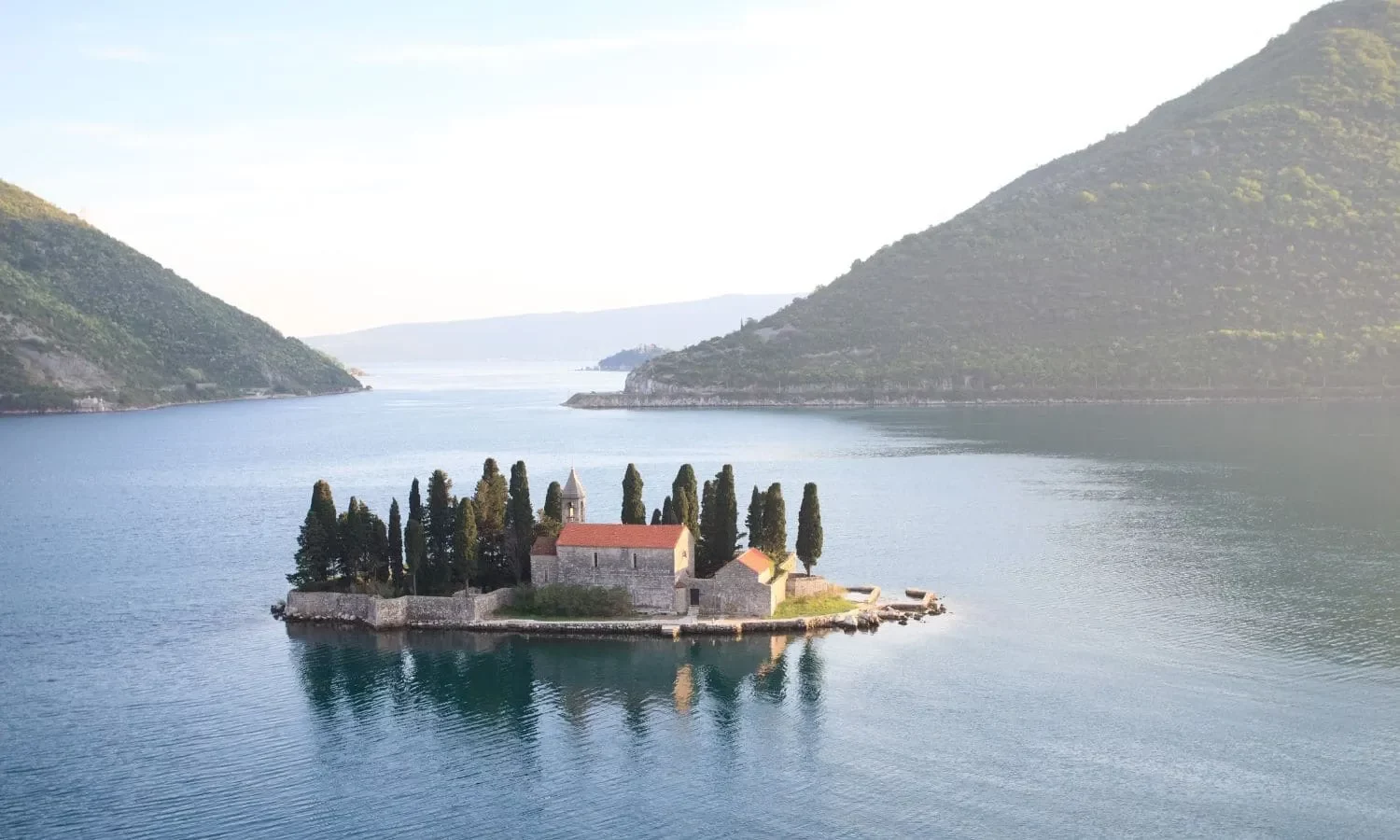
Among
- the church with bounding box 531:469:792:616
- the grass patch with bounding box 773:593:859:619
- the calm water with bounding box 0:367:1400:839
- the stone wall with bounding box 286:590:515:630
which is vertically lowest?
the calm water with bounding box 0:367:1400:839

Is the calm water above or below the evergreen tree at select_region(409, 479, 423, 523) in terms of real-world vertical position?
below

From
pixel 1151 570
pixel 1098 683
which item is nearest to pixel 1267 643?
pixel 1098 683

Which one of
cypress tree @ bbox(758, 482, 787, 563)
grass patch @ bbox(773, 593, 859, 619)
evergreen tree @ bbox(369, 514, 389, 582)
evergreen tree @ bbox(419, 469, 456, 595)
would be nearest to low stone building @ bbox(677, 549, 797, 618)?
grass patch @ bbox(773, 593, 859, 619)

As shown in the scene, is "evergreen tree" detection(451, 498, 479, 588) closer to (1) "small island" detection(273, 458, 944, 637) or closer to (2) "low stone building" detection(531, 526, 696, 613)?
(1) "small island" detection(273, 458, 944, 637)

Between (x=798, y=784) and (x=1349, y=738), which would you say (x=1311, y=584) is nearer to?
(x=1349, y=738)

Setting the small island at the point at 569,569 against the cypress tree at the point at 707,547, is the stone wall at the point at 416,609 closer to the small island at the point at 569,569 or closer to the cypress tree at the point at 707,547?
the small island at the point at 569,569

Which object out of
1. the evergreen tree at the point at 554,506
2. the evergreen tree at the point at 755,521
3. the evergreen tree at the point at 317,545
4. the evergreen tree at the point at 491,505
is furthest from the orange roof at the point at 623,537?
the evergreen tree at the point at 317,545

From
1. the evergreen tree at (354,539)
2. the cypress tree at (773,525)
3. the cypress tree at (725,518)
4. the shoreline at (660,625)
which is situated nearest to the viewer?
the shoreline at (660,625)
